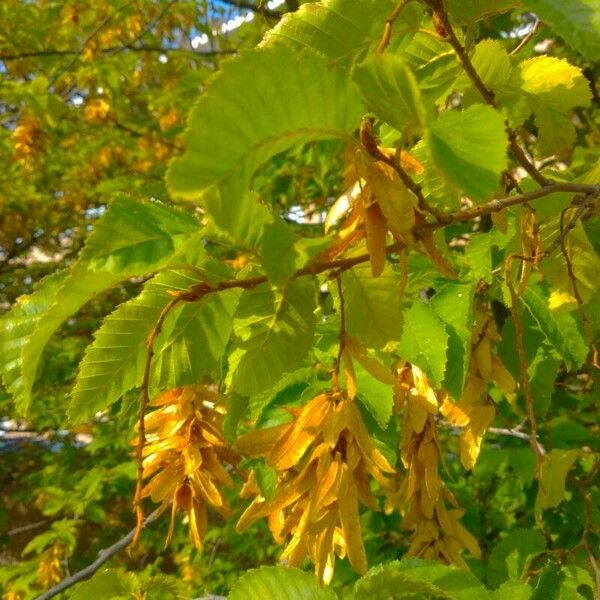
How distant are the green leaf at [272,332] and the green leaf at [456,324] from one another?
29cm

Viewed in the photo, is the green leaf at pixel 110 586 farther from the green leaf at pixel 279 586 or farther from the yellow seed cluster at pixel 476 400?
the yellow seed cluster at pixel 476 400

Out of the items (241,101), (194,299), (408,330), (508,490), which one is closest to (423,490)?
(408,330)

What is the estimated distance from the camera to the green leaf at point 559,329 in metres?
1.00

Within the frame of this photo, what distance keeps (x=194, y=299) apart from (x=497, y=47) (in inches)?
17.4

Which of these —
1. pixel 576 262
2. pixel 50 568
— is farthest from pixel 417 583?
pixel 50 568

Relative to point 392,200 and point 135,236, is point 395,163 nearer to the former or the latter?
point 392,200

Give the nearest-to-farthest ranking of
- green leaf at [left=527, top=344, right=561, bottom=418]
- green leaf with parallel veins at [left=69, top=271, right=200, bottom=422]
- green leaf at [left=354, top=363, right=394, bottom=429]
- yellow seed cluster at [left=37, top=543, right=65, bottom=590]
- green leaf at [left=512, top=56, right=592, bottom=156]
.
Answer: green leaf with parallel veins at [left=69, top=271, right=200, bottom=422]
green leaf at [left=512, top=56, right=592, bottom=156]
green leaf at [left=354, top=363, right=394, bottom=429]
green leaf at [left=527, top=344, right=561, bottom=418]
yellow seed cluster at [left=37, top=543, right=65, bottom=590]

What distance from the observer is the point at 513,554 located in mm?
1309

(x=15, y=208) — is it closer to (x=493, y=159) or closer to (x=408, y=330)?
(x=408, y=330)

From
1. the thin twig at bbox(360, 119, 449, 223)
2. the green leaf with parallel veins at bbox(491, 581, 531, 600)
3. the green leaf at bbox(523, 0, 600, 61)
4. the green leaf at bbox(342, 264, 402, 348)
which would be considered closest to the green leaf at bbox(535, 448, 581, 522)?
the green leaf with parallel veins at bbox(491, 581, 531, 600)

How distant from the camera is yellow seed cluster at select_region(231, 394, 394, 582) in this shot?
26.6 inches

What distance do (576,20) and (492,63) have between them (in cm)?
30

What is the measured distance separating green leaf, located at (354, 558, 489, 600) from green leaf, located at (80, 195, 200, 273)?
1.31 ft

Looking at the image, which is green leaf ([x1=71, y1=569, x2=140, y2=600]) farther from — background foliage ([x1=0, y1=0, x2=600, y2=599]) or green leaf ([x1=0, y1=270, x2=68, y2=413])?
green leaf ([x1=0, y1=270, x2=68, y2=413])
